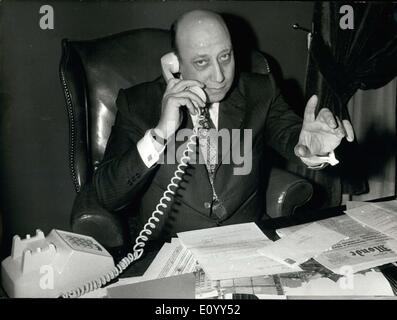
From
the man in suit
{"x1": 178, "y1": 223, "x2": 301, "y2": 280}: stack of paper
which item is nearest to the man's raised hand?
the man in suit

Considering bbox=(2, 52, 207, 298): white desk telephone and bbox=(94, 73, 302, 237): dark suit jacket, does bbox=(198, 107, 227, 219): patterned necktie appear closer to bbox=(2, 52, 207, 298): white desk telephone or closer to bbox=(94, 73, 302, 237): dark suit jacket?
bbox=(94, 73, 302, 237): dark suit jacket

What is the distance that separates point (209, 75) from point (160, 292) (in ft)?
2.94

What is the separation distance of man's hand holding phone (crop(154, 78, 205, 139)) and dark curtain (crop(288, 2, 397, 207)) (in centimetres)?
154

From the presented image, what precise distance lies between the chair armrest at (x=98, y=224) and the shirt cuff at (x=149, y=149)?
280 mm

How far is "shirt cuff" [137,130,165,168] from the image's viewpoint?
57.7 inches

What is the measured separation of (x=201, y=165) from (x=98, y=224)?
1.51 ft

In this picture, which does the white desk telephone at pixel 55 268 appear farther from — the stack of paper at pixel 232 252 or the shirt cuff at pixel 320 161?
the shirt cuff at pixel 320 161

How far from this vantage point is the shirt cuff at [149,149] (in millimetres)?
1467

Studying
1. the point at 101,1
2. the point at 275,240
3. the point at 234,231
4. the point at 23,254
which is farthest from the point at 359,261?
the point at 101,1

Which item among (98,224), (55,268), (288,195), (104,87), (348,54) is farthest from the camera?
(348,54)

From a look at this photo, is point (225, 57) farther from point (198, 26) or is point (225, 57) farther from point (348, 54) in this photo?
point (348, 54)

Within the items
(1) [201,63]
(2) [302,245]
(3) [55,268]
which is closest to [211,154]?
(1) [201,63]

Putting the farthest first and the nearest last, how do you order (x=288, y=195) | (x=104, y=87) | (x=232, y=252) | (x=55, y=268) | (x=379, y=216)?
(x=104, y=87) < (x=288, y=195) < (x=379, y=216) < (x=232, y=252) < (x=55, y=268)

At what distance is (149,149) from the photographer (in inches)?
58.1
